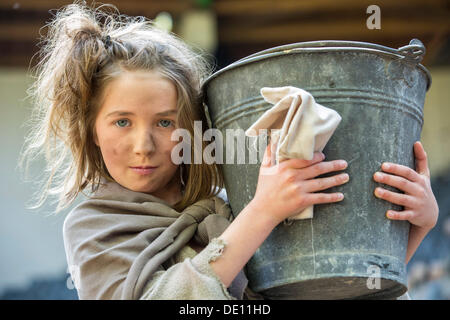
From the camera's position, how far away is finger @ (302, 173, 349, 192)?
1.21 m

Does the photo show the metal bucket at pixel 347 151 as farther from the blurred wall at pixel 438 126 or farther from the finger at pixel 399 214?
the blurred wall at pixel 438 126

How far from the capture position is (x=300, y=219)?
124cm

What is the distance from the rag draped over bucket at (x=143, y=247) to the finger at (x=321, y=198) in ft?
0.63

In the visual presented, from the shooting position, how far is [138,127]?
1418 mm

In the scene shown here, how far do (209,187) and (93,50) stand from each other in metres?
0.44

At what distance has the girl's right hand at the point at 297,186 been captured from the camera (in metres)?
1.20

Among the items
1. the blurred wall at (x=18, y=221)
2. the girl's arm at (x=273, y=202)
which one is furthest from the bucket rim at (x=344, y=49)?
the blurred wall at (x=18, y=221)

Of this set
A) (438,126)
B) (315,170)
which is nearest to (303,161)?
(315,170)

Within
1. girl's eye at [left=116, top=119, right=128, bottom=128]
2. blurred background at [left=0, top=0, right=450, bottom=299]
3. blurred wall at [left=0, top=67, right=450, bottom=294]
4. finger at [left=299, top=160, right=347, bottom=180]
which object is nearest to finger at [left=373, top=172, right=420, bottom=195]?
finger at [left=299, top=160, right=347, bottom=180]

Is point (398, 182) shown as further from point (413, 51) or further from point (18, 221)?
point (18, 221)

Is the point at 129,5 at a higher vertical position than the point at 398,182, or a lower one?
higher

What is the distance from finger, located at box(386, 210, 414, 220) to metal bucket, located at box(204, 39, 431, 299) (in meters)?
0.01

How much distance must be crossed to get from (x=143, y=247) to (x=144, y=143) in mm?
237
